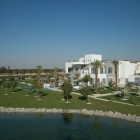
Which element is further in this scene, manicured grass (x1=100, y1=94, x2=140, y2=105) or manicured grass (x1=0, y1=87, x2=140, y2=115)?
manicured grass (x1=100, y1=94, x2=140, y2=105)

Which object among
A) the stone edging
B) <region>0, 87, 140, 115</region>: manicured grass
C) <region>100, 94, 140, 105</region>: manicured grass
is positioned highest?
<region>100, 94, 140, 105</region>: manicured grass

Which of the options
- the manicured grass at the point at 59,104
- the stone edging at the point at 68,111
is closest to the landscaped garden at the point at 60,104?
the manicured grass at the point at 59,104

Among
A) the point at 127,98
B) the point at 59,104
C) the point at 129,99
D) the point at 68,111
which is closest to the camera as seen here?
the point at 68,111

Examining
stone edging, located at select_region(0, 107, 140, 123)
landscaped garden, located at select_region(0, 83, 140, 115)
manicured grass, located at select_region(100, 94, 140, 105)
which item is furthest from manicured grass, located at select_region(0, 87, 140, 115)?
manicured grass, located at select_region(100, 94, 140, 105)

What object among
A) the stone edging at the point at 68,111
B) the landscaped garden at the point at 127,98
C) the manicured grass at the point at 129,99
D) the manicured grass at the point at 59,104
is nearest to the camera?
the stone edging at the point at 68,111

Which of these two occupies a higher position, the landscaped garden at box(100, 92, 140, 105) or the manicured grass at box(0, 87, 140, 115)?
the landscaped garden at box(100, 92, 140, 105)

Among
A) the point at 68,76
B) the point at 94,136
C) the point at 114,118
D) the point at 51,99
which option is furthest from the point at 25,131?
the point at 68,76

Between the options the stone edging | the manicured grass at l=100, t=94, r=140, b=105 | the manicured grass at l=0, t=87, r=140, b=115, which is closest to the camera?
the stone edging

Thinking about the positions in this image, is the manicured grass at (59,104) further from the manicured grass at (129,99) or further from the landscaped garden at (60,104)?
the manicured grass at (129,99)

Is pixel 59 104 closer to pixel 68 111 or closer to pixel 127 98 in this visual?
pixel 68 111

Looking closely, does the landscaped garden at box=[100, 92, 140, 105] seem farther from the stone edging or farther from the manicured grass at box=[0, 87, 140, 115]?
the stone edging

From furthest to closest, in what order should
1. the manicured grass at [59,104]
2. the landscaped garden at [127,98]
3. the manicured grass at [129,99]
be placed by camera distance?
the landscaped garden at [127,98], the manicured grass at [129,99], the manicured grass at [59,104]

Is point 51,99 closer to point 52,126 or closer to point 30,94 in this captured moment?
point 30,94

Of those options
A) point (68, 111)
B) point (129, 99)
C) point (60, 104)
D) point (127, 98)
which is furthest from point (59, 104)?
point (127, 98)
